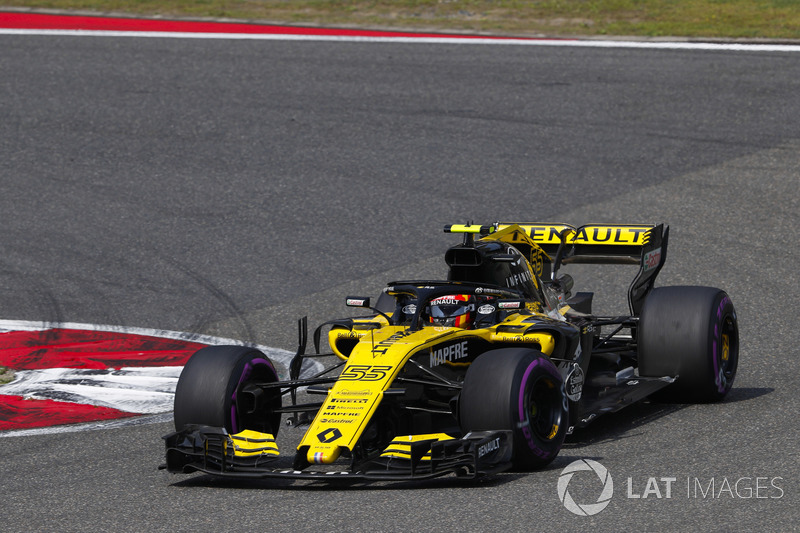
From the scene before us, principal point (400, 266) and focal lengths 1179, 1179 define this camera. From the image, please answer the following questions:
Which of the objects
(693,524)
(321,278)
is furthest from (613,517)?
(321,278)

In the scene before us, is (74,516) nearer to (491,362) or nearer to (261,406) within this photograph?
(261,406)

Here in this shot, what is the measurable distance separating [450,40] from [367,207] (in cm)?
784

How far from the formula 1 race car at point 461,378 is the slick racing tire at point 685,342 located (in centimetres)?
1

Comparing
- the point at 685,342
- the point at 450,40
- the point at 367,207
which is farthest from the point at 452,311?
the point at 450,40

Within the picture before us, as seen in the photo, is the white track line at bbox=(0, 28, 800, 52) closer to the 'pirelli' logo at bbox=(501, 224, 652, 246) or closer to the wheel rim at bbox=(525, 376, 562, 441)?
the 'pirelli' logo at bbox=(501, 224, 652, 246)

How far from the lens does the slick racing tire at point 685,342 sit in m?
9.24

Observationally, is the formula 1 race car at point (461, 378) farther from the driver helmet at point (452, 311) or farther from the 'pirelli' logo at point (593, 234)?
the 'pirelli' logo at point (593, 234)

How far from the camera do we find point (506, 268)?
920 cm

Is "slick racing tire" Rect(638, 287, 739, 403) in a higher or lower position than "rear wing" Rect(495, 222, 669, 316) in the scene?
lower

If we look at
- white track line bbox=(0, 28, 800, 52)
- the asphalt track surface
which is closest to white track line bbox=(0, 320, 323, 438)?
the asphalt track surface

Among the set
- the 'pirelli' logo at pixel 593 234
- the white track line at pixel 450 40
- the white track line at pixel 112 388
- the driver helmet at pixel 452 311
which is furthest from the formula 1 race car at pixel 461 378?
the white track line at pixel 450 40

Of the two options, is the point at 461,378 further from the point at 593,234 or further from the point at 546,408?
the point at 593,234

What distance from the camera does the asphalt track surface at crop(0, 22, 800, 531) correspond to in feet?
23.5

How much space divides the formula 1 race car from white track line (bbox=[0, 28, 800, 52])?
508 inches
